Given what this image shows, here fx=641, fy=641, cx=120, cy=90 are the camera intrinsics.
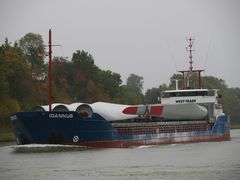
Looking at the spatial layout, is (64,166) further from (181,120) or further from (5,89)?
(5,89)

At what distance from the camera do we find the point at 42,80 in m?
82.6

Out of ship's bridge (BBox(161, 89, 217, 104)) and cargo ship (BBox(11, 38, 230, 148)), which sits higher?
ship's bridge (BBox(161, 89, 217, 104))

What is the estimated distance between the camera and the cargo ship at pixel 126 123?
38219mm

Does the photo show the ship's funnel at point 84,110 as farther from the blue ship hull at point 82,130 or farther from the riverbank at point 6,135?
the riverbank at point 6,135

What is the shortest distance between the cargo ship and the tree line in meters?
17.4

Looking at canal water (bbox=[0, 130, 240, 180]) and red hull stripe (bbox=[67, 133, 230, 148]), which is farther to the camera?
red hull stripe (bbox=[67, 133, 230, 148])

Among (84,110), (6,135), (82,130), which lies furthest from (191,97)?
(6,135)

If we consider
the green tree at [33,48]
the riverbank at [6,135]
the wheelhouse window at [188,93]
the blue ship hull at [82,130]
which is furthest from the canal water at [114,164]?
the green tree at [33,48]

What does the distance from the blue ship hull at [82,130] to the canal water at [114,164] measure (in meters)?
0.75

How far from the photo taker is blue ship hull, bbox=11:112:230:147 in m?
38.0

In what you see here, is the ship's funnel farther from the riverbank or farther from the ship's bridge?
the riverbank

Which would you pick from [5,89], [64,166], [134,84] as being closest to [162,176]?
[64,166]

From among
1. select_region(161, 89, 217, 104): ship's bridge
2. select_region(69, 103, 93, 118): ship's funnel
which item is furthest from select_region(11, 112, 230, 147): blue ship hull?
select_region(161, 89, 217, 104): ship's bridge

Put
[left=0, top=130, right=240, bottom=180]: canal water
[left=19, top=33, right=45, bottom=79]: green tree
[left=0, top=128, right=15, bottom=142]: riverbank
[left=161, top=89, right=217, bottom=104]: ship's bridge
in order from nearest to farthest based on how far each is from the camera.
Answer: [left=0, top=130, right=240, bottom=180]: canal water, [left=161, top=89, right=217, bottom=104]: ship's bridge, [left=0, top=128, right=15, bottom=142]: riverbank, [left=19, top=33, right=45, bottom=79]: green tree
